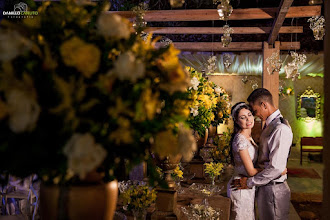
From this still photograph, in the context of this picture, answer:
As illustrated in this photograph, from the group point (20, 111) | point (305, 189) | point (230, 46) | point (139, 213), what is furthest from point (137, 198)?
point (305, 189)

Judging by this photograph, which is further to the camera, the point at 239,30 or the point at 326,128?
the point at 239,30

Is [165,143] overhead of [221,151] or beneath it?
overhead

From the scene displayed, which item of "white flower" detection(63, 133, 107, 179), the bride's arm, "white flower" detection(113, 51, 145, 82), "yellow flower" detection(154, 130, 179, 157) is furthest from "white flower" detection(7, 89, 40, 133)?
the bride's arm

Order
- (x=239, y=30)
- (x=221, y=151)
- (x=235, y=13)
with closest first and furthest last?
(x=221, y=151), (x=235, y=13), (x=239, y=30)

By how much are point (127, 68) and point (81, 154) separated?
9.8 inches

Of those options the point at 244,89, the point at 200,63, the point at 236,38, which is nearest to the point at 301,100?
the point at 244,89

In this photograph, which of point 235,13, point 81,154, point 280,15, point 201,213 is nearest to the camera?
point 81,154

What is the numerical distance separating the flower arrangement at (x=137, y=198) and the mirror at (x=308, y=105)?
39.8 feet

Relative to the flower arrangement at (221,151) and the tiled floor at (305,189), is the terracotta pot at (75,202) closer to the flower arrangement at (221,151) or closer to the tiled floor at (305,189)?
the flower arrangement at (221,151)

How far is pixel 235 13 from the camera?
4539mm

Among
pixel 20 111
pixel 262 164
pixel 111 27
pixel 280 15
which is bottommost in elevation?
pixel 262 164

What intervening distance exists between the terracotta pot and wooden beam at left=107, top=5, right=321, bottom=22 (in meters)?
3.92

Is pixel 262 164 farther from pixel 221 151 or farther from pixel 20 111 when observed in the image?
pixel 20 111

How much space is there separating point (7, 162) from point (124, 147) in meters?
0.32
